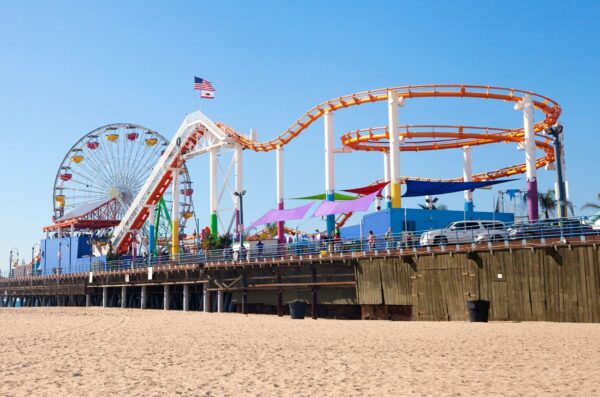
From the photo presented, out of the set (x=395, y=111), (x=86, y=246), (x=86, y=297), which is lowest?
(x=86, y=297)

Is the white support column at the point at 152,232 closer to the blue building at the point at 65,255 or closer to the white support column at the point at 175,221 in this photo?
the white support column at the point at 175,221

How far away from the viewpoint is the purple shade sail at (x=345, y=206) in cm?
3466

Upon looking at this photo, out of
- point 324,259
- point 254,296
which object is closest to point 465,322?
point 324,259

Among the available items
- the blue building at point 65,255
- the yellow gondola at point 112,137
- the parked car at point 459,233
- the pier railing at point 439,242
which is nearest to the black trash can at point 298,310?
the pier railing at point 439,242

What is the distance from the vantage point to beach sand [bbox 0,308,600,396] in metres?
11.5

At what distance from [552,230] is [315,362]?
14960mm

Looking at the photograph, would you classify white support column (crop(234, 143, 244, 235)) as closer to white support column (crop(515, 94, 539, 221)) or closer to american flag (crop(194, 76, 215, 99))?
american flag (crop(194, 76, 215, 99))

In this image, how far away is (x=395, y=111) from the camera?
124ft

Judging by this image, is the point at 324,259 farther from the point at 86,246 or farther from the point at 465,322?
the point at 86,246

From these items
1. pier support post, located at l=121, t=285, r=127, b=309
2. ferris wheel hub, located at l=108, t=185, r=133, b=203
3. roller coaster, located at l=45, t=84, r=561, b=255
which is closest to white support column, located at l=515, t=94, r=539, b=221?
roller coaster, located at l=45, t=84, r=561, b=255

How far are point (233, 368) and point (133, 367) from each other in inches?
86.1

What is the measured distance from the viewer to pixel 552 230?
85.8ft

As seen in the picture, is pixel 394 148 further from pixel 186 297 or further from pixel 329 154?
pixel 186 297

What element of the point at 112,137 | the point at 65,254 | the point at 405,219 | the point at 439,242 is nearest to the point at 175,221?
the point at 112,137
